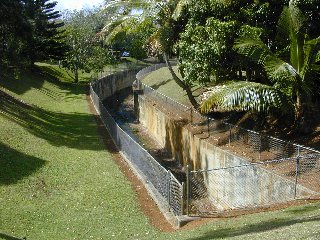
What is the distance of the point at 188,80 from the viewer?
18078 millimetres

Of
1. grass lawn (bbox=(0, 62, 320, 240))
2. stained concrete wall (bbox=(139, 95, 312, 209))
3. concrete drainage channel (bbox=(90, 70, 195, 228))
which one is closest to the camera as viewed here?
grass lawn (bbox=(0, 62, 320, 240))

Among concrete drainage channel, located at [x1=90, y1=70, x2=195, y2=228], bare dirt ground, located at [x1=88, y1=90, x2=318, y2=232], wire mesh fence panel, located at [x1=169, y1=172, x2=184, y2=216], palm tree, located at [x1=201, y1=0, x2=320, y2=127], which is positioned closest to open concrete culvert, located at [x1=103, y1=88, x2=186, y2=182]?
bare dirt ground, located at [x1=88, y1=90, x2=318, y2=232]

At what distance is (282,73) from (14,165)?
34.4ft

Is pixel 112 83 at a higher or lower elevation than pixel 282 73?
lower

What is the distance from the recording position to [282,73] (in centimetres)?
1376

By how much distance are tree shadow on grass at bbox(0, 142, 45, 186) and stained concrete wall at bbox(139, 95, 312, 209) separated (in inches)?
255

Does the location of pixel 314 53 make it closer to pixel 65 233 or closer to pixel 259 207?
pixel 259 207

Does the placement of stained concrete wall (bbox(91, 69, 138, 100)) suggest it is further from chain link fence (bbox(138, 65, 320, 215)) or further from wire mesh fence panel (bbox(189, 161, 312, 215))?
wire mesh fence panel (bbox(189, 161, 312, 215))

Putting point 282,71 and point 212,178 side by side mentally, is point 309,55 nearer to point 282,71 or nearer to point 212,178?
point 282,71

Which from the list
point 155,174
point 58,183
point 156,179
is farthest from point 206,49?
point 58,183

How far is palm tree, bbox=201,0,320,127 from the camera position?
1382cm

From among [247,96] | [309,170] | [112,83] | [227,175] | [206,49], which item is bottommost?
[112,83]

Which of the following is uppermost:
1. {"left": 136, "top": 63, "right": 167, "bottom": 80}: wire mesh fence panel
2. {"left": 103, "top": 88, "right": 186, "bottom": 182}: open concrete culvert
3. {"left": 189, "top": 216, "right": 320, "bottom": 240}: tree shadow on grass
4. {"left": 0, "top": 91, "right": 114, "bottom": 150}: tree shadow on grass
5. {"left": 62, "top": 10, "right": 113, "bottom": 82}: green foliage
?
{"left": 62, "top": 10, "right": 113, "bottom": 82}: green foliage

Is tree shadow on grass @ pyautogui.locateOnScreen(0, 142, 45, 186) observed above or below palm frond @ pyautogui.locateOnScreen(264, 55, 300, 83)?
below
